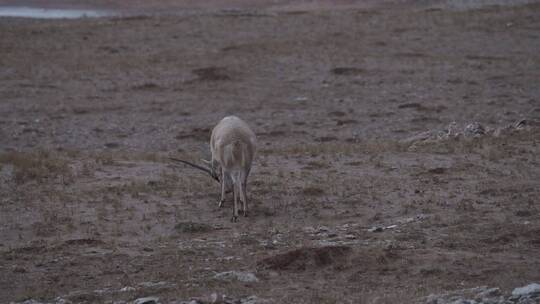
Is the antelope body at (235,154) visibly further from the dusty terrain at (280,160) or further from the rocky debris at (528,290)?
the rocky debris at (528,290)

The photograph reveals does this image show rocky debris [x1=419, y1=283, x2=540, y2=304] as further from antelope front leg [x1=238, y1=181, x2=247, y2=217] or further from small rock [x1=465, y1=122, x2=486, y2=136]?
small rock [x1=465, y1=122, x2=486, y2=136]

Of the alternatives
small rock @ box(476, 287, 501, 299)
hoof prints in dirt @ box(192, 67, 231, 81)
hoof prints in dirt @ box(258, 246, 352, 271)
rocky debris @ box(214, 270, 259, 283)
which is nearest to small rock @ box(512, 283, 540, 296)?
small rock @ box(476, 287, 501, 299)

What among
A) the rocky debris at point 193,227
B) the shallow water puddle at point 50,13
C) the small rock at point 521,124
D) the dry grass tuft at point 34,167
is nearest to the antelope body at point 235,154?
the rocky debris at point 193,227

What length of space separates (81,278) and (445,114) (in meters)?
11.7

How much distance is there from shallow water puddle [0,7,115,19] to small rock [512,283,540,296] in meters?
29.6

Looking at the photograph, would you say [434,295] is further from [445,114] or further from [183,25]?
[183,25]

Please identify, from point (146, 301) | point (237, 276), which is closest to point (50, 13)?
point (237, 276)

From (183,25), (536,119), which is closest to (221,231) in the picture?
(536,119)

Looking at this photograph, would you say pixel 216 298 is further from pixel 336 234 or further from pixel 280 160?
pixel 280 160

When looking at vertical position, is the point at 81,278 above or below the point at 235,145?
below

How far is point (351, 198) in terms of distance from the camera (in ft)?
37.1

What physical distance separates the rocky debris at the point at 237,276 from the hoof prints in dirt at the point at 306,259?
344 mm

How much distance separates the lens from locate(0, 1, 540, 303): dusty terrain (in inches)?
334

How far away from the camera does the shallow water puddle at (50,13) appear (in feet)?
117
